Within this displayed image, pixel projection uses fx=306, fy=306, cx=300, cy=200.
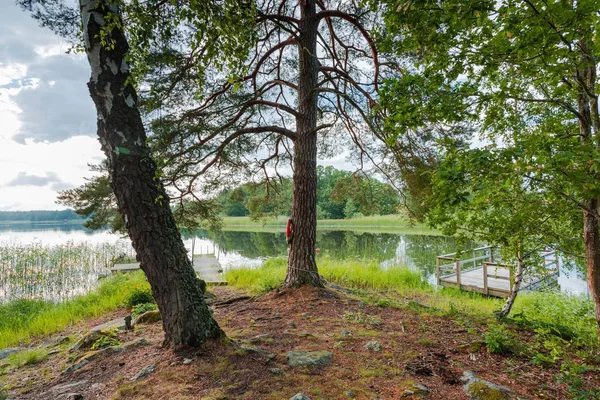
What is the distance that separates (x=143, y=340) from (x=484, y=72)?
3.93m

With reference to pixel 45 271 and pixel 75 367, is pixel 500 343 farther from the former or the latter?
pixel 45 271

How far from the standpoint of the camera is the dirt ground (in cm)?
209

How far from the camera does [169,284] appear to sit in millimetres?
2660

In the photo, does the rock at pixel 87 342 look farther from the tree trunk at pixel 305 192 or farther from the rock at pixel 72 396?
the tree trunk at pixel 305 192

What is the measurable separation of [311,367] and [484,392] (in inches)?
46.7

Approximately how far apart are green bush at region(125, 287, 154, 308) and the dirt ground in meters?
1.83

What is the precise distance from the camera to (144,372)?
8.00 ft

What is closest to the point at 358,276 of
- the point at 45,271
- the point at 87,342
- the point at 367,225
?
the point at 87,342

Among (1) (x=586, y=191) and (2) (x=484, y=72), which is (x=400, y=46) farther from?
(1) (x=586, y=191)

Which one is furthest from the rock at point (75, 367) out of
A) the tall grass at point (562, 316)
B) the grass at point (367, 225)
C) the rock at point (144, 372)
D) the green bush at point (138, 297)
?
Result: the grass at point (367, 225)

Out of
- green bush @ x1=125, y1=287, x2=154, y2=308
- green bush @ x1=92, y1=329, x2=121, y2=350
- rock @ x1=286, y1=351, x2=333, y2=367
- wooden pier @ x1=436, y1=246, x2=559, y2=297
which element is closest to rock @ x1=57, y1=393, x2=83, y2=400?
green bush @ x1=92, y1=329, x2=121, y2=350

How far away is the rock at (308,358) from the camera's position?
8.11 ft

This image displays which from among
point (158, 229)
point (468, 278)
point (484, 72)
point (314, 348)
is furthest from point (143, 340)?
point (468, 278)

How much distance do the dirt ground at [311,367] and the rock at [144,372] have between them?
47mm
